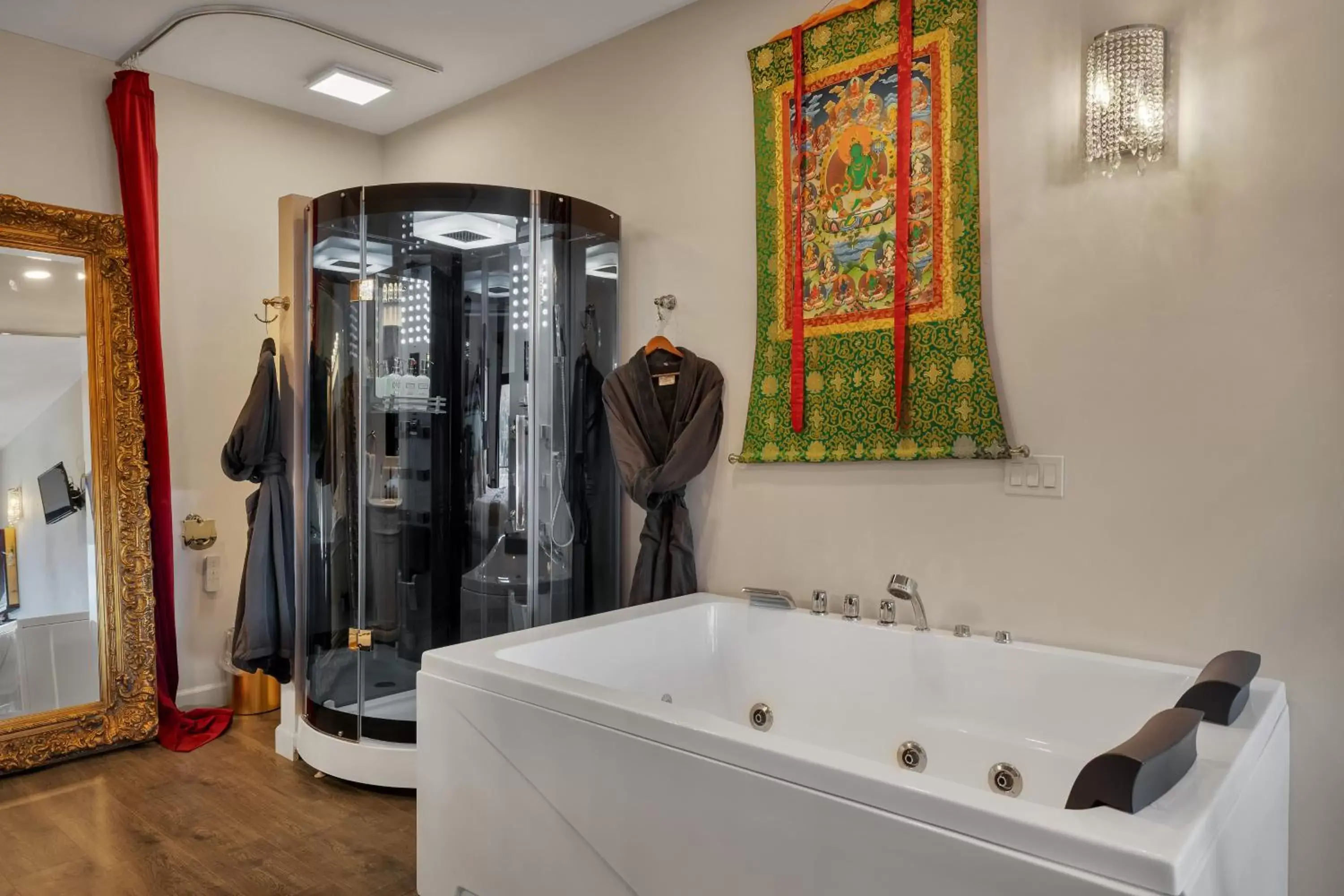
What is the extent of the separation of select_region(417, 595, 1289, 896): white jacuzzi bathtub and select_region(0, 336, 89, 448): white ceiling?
2.15 m

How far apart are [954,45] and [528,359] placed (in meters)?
1.57

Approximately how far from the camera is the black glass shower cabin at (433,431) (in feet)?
9.70

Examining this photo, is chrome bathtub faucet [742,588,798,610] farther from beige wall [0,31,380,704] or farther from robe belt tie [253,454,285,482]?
beige wall [0,31,380,704]

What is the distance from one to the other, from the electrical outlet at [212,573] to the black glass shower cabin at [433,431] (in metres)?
0.97

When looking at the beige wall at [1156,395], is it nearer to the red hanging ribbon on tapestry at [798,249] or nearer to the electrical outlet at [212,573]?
the red hanging ribbon on tapestry at [798,249]

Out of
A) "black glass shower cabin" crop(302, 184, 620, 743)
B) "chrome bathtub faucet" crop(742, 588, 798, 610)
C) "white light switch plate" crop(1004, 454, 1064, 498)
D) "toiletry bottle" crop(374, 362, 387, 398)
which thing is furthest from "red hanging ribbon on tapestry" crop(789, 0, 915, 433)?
"toiletry bottle" crop(374, 362, 387, 398)

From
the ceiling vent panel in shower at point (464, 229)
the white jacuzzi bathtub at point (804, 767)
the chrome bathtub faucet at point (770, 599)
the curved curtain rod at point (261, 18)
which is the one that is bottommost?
the white jacuzzi bathtub at point (804, 767)

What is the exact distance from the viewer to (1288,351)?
76.3 inches

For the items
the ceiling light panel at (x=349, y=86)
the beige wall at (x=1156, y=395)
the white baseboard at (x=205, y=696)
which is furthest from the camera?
the white baseboard at (x=205, y=696)

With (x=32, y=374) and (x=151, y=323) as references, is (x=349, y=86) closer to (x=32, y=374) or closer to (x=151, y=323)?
(x=151, y=323)

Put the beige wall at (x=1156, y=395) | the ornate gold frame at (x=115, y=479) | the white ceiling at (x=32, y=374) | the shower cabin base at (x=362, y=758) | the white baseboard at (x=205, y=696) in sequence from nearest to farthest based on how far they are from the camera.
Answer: the beige wall at (x=1156, y=395), the shower cabin base at (x=362, y=758), the white ceiling at (x=32, y=374), the ornate gold frame at (x=115, y=479), the white baseboard at (x=205, y=696)

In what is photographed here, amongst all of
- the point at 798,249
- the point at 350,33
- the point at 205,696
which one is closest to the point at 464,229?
the point at 350,33

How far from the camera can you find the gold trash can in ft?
12.2

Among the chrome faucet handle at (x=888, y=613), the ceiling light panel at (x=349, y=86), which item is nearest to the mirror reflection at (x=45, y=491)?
the ceiling light panel at (x=349, y=86)
